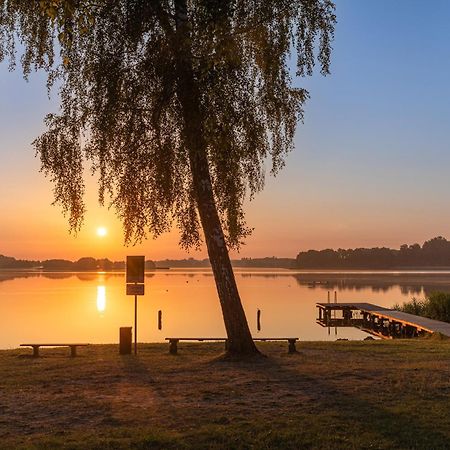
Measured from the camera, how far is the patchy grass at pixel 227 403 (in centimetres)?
704

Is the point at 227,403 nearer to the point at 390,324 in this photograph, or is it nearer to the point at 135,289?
the point at 135,289

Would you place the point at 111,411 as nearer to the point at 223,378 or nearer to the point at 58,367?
the point at 223,378

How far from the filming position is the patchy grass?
7.04 meters

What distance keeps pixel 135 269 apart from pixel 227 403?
23.8 ft

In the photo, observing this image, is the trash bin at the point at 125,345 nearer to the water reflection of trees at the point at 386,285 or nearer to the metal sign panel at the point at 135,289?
the metal sign panel at the point at 135,289

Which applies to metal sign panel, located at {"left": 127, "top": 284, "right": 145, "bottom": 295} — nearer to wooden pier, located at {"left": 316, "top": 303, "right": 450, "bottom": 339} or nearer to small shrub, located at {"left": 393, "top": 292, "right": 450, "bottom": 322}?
wooden pier, located at {"left": 316, "top": 303, "right": 450, "bottom": 339}

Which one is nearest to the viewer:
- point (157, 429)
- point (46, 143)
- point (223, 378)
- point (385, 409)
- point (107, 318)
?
point (157, 429)

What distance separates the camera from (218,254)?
14016 millimetres

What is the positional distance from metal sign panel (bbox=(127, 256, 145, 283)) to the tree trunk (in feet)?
7.56

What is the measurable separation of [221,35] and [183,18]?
163cm

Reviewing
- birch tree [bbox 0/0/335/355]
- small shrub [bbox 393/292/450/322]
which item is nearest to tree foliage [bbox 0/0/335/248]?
birch tree [bbox 0/0/335/355]

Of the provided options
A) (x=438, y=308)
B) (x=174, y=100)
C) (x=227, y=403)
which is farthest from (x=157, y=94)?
(x=438, y=308)

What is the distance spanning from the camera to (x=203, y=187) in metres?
13.8

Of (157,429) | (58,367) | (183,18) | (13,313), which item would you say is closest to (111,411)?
(157,429)
